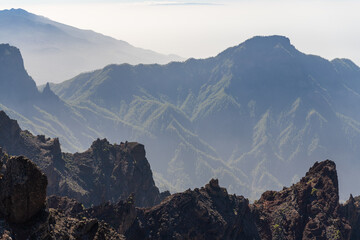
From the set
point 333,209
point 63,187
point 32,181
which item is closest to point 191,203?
point 333,209

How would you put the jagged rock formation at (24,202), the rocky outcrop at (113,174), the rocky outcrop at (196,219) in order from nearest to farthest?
1. the jagged rock formation at (24,202)
2. the rocky outcrop at (196,219)
3. the rocky outcrop at (113,174)

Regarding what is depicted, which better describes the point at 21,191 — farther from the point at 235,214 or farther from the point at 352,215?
the point at 352,215

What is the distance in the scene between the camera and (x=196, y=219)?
301ft

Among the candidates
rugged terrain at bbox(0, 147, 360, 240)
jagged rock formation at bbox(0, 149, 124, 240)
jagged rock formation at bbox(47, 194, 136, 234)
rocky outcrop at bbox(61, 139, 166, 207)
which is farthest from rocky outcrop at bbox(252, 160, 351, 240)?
jagged rock formation at bbox(0, 149, 124, 240)

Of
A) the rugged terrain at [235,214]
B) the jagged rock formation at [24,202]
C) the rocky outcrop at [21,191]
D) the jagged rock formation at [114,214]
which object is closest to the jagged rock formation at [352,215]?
the rugged terrain at [235,214]

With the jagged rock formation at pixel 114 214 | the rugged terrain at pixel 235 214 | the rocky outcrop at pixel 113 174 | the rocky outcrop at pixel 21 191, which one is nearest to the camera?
the rocky outcrop at pixel 21 191

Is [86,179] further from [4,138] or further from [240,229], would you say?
[240,229]

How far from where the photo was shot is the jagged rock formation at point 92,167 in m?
154

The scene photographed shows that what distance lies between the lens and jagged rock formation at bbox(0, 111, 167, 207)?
504 ft

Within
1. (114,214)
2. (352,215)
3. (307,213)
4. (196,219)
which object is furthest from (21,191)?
(352,215)

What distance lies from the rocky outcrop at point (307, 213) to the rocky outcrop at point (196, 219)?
14.3 ft

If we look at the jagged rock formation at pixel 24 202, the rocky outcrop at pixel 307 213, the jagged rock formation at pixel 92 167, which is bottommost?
the jagged rock formation at pixel 92 167

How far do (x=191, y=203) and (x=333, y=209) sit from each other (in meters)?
27.6

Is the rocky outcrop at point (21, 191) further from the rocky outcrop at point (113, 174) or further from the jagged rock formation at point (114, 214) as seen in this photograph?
the rocky outcrop at point (113, 174)
